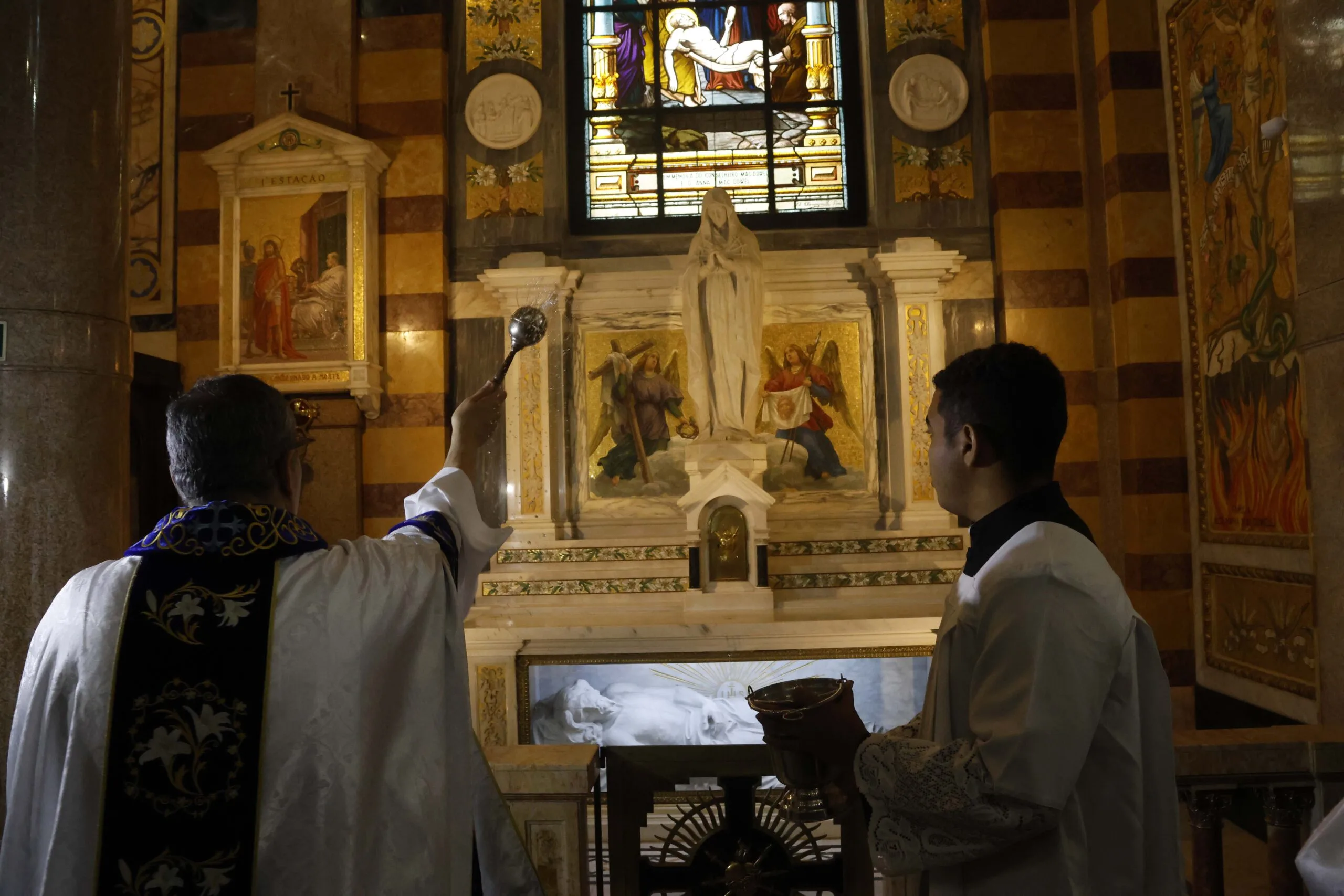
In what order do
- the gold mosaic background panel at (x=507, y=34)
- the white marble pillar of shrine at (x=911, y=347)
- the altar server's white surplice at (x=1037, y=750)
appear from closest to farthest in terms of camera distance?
the altar server's white surplice at (x=1037, y=750), the white marble pillar of shrine at (x=911, y=347), the gold mosaic background panel at (x=507, y=34)

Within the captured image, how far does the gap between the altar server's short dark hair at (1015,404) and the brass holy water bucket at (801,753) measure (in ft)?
1.55

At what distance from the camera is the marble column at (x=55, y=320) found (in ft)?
9.59

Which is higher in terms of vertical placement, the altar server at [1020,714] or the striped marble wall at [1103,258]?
the striped marble wall at [1103,258]

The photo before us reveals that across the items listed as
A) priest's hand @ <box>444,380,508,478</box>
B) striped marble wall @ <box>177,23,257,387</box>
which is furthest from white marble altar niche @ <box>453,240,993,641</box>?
priest's hand @ <box>444,380,508,478</box>

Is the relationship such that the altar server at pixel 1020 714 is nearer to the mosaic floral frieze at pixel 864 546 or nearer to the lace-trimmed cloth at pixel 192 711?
the lace-trimmed cloth at pixel 192 711

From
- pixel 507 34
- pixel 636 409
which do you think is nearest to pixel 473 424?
pixel 636 409

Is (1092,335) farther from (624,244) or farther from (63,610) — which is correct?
(63,610)

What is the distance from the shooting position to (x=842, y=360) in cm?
834

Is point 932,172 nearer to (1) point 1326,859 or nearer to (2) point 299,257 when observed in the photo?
(2) point 299,257

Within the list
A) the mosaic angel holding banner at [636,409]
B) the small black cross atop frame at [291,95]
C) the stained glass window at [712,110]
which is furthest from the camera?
the stained glass window at [712,110]

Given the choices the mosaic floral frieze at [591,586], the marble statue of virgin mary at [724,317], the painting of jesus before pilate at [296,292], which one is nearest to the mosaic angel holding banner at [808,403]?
the marble statue of virgin mary at [724,317]

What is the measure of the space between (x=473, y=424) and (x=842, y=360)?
647cm

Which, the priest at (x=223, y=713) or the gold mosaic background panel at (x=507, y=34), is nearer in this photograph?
the priest at (x=223, y=713)

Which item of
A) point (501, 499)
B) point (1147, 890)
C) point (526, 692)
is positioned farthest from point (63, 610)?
point (501, 499)
